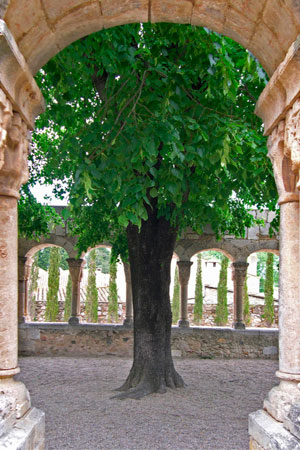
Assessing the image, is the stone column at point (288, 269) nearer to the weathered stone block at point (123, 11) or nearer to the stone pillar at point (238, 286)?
the weathered stone block at point (123, 11)

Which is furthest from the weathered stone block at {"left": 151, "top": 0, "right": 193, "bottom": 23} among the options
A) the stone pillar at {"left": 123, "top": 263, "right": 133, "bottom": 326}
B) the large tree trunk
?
the stone pillar at {"left": 123, "top": 263, "right": 133, "bottom": 326}

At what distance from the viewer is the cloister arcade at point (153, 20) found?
2465 millimetres

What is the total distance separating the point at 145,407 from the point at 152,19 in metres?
4.63

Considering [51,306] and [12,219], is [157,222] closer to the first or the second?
[12,219]

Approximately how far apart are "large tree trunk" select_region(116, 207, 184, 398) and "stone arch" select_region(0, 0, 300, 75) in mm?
3727

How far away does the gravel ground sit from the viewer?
15.3ft

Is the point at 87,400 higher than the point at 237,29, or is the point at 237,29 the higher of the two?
the point at 237,29

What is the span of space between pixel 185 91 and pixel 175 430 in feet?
11.8

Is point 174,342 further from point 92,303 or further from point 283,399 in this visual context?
point 283,399

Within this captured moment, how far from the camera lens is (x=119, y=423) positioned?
5.22 metres

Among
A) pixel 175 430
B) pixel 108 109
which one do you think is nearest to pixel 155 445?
pixel 175 430

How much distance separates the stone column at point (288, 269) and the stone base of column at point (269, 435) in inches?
2.0

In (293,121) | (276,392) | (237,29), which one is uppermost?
(237,29)

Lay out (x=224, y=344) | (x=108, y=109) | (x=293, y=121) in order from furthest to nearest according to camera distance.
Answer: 1. (x=224, y=344)
2. (x=108, y=109)
3. (x=293, y=121)
